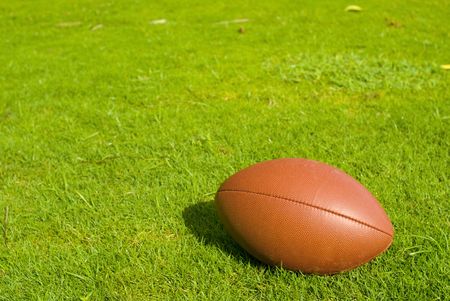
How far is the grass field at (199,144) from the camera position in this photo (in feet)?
8.03

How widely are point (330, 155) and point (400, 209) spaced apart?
77 cm

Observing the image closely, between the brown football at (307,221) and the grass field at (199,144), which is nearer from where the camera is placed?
the brown football at (307,221)

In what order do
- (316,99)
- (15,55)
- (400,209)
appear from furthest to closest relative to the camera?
(15,55) < (316,99) < (400,209)

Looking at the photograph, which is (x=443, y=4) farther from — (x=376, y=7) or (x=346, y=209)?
(x=346, y=209)

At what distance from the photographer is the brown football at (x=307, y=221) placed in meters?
2.24

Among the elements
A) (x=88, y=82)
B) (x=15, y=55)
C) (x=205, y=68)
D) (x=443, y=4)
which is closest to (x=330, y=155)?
(x=205, y=68)

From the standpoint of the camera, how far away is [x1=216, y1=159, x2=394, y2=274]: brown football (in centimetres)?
224

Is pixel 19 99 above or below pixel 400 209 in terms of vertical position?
above

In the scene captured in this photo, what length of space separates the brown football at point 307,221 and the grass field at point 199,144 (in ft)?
0.50

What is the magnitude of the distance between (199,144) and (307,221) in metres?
1.65

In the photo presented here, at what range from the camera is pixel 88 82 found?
520 centimetres

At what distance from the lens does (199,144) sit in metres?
3.75

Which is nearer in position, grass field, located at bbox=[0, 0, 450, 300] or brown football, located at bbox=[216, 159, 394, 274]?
brown football, located at bbox=[216, 159, 394, 274]

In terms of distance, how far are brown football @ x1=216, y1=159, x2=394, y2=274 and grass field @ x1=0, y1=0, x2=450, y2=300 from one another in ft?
0.50
